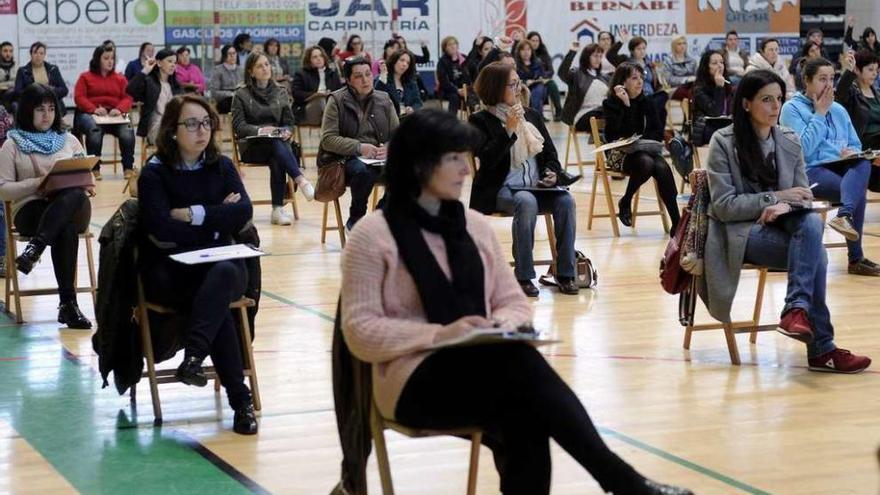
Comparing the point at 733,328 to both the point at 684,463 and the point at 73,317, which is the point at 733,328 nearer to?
the point at 684,463

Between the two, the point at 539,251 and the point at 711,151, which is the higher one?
the point at 711,151

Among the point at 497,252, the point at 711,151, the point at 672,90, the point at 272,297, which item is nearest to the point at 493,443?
the point at 497,252

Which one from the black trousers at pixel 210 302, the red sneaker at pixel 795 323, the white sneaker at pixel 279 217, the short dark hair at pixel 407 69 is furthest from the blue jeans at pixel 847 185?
the short dark hair at pixel 407 69

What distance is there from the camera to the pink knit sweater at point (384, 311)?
12.9ft

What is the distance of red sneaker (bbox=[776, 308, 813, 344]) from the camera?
6105 mm

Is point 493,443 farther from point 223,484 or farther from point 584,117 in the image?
point 584,117

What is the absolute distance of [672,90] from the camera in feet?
61.4

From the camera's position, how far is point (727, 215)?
6.39 metres

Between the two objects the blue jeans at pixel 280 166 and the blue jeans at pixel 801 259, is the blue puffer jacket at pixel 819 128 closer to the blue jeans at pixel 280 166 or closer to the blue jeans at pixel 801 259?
the blue jeans at pixel 801 259

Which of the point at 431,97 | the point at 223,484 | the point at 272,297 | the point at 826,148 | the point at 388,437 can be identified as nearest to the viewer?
the point at 223,484

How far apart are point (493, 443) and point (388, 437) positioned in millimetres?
1266

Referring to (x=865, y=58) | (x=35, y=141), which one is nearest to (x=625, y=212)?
(x=865, y=58)

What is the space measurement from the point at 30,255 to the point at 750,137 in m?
3.56

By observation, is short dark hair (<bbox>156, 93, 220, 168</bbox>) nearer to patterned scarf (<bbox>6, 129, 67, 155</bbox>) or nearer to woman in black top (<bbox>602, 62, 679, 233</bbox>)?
patterned scarf (<bbox>6, 129, 67, 155</bbox>)
